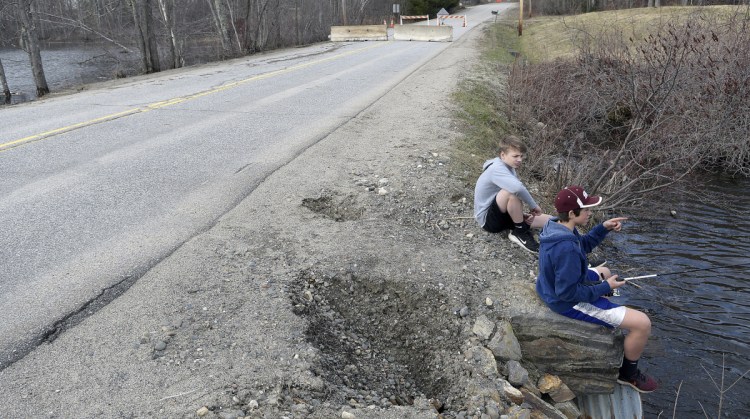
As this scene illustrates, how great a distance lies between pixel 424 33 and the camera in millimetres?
29547

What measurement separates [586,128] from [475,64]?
20.1 feet

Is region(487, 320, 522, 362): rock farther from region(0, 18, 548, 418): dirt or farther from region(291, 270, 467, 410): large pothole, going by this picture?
region(291, 270, 467, 410): large pothole

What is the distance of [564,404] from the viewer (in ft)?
15.2

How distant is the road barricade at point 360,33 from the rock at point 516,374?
90.8ft

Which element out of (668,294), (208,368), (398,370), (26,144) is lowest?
(668,294)

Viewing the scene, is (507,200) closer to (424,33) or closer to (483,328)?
(483,328)

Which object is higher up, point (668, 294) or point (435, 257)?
point (435, 257)

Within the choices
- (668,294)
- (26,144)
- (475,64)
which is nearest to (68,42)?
(475,64)

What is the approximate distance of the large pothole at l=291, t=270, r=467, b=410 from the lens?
4.09m

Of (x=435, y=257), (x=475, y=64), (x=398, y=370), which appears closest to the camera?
(x=398, y=370)

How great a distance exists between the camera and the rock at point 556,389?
15.3 ft

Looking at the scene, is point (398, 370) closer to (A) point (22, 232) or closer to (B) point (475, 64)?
(A) point (22, 232)

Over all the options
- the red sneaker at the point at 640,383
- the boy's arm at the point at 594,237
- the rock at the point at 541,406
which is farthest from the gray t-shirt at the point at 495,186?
the rock at the point at 541,406

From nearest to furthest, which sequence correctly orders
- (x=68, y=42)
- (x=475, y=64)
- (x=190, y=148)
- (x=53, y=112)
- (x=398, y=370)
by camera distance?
(x=398, y=370)
(x=190, y=148)
(x=53, y=112)
(x=475, y=64)
(x=68, y=42)
